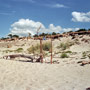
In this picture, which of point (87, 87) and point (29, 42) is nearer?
point (87, 87)

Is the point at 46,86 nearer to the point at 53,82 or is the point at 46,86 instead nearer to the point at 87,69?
the point at 53,82

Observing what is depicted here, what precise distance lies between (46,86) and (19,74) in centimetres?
231

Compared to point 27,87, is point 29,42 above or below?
above

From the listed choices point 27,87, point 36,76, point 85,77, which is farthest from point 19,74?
point 85,77

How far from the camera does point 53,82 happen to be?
25.7ft

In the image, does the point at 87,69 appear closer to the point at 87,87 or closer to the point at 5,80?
the point at 87,87

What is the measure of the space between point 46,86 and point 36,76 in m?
1.62

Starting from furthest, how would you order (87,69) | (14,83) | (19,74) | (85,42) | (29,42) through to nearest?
1. (29,42)
2. (85,42)
3. (87,69)
4. (19,74)
5. (14,83)

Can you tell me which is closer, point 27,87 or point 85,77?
point 27,87

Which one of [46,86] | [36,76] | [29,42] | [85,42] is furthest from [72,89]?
[29,42]

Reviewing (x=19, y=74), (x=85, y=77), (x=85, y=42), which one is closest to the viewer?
(x=85, y=77)

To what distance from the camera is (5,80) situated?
8.16 meters

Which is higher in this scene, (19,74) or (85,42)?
(85,42)

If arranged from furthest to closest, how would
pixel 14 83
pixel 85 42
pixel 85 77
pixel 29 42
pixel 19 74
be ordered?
pixel 29 42 < pixel 85 42 < pixel 19 74 < pixel 85 77 < pixel 14 83
